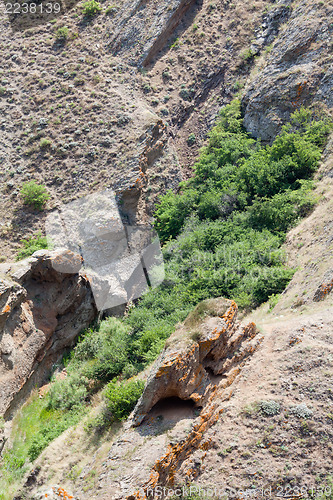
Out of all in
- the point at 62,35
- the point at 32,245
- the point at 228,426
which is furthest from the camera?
the point at 62,35

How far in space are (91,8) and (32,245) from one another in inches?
706

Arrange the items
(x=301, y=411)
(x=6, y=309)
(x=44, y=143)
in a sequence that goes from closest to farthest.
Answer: (x=301, y=411), (x=6, y=309), (x=44, y=143)

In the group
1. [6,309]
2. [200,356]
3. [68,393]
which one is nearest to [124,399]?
[200,356]

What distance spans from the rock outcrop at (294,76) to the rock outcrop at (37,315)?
12.4 metres

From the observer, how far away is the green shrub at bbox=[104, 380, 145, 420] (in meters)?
10.2

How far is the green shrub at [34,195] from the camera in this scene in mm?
19297

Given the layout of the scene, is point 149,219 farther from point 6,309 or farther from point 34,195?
point 6,309

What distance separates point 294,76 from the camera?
2030cm

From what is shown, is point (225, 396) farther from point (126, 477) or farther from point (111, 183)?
point (111, 183)

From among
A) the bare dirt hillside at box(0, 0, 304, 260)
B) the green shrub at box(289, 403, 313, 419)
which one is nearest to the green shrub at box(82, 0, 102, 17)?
the bare dirt hillside at box(0, 0, 304, 260)

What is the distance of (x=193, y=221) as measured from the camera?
18641 millimetres

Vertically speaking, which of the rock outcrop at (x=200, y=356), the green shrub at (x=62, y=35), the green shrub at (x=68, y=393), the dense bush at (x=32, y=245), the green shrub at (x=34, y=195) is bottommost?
the green shrub at (x=68, y=393)

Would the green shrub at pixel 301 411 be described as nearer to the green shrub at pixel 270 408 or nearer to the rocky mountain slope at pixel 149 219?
the rocky mountain slope at pixel 149 219

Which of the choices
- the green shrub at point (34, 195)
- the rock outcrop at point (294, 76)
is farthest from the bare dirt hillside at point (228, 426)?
the rock outcrop at point (294, 76)
